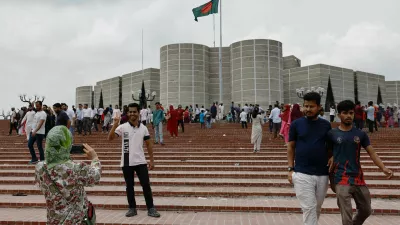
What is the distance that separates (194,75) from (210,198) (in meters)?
28.6

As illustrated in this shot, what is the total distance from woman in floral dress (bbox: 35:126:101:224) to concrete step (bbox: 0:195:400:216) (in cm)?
307

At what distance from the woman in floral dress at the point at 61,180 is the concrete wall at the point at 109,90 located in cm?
3834

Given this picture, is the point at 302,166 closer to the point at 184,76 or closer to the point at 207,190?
the point at 207,190

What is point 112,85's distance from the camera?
134ft

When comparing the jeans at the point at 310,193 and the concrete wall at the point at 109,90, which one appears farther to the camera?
the concrete wall at the point at 109,90

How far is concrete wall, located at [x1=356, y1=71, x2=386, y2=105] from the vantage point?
37781mm

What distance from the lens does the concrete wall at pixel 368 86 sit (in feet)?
124

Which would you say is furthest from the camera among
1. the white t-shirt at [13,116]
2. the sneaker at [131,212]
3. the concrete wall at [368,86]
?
the concrete wall at [368,86]

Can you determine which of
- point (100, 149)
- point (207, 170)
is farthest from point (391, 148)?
point (100, 149)

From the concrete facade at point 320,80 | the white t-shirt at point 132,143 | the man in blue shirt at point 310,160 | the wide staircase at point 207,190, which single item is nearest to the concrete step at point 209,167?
the wide staircase at point 207,190

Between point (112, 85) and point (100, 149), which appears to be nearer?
point (100, 149)

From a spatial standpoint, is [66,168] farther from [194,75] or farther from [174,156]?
[194,75]

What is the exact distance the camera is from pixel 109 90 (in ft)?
135

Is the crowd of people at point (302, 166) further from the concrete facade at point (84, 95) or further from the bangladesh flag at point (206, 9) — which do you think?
the concrete facade at point (84, 95)
